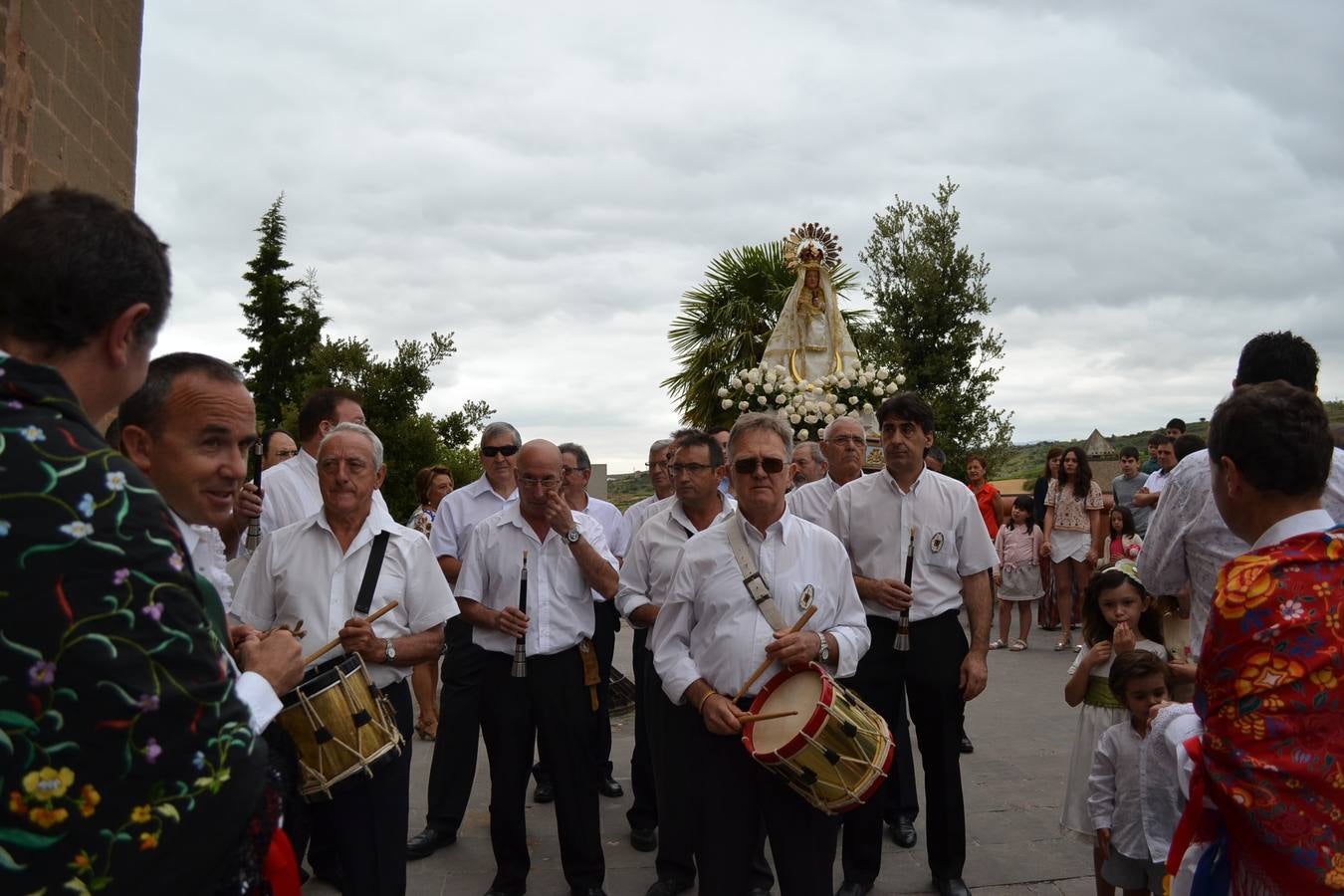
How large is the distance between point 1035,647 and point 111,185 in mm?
10556

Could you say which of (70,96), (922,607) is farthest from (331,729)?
(70,96)

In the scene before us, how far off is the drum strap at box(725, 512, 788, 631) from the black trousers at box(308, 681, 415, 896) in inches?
55.7

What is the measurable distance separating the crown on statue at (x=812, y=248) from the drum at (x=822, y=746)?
12.2 metres

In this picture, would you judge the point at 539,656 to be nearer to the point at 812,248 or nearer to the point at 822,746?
the point at 822,746

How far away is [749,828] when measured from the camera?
390cm

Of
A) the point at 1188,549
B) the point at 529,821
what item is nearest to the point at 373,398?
the point at 529,821

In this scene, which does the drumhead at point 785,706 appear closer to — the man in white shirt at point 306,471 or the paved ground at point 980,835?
the paved ground at point 980,835

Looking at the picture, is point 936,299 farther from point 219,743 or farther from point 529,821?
point 219,743

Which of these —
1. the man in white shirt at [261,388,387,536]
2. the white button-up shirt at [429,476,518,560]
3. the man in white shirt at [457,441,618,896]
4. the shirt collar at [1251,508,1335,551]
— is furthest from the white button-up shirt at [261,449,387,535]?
the shirt collar at [1251,508,1335,551]

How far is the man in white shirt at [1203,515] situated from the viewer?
11.8 ft

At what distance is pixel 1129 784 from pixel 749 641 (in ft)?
5.42

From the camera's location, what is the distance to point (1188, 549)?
3.73 meters

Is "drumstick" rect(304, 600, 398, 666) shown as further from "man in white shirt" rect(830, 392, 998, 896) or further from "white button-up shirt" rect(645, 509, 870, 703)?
"man in white shirt" rect(830, 392, 998, 896)

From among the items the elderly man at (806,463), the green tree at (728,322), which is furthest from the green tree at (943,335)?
the elderly man at (806,463)
